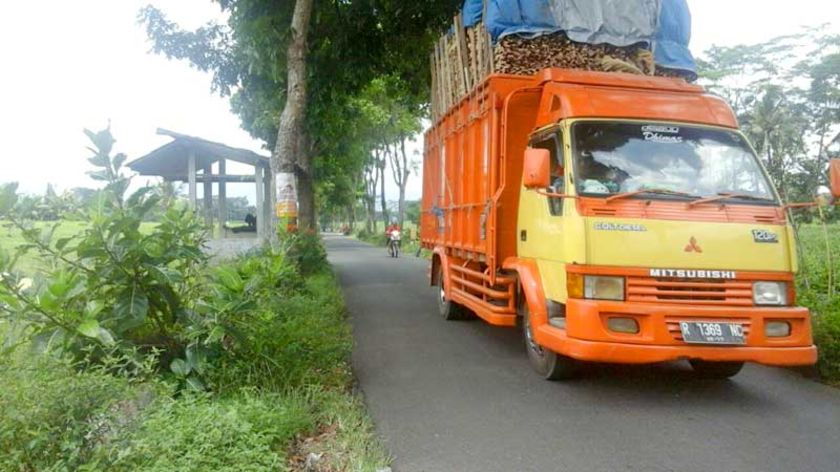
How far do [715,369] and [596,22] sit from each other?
369cm

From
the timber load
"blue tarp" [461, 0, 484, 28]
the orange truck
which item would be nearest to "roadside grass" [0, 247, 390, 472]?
the orange truck

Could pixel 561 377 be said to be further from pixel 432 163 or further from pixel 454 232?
pixel 432 163

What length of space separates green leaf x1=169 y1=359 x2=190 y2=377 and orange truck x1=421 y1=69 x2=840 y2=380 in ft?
9.16

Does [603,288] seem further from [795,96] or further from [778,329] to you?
[795,96]

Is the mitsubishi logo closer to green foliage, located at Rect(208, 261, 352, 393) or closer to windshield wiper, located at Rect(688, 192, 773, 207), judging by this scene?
windshield wiper, located at Rect(688, 192, 773, 207)

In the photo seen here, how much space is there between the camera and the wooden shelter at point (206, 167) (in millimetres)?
14188

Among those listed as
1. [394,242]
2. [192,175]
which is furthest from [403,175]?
[192,175]

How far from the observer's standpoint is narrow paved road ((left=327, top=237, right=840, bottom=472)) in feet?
13.5

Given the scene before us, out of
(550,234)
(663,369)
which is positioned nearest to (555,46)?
(550,234)

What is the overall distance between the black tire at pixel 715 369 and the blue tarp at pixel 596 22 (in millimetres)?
3355

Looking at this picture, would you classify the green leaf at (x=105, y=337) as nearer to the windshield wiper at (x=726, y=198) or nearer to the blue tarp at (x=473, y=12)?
the windshield wiper at (x=726, y=198)

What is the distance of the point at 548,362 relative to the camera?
5883mm

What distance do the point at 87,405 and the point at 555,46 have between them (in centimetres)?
567

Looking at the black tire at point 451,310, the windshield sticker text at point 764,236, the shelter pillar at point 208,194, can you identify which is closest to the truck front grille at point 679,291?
the windshield sticker text at point 764,236
